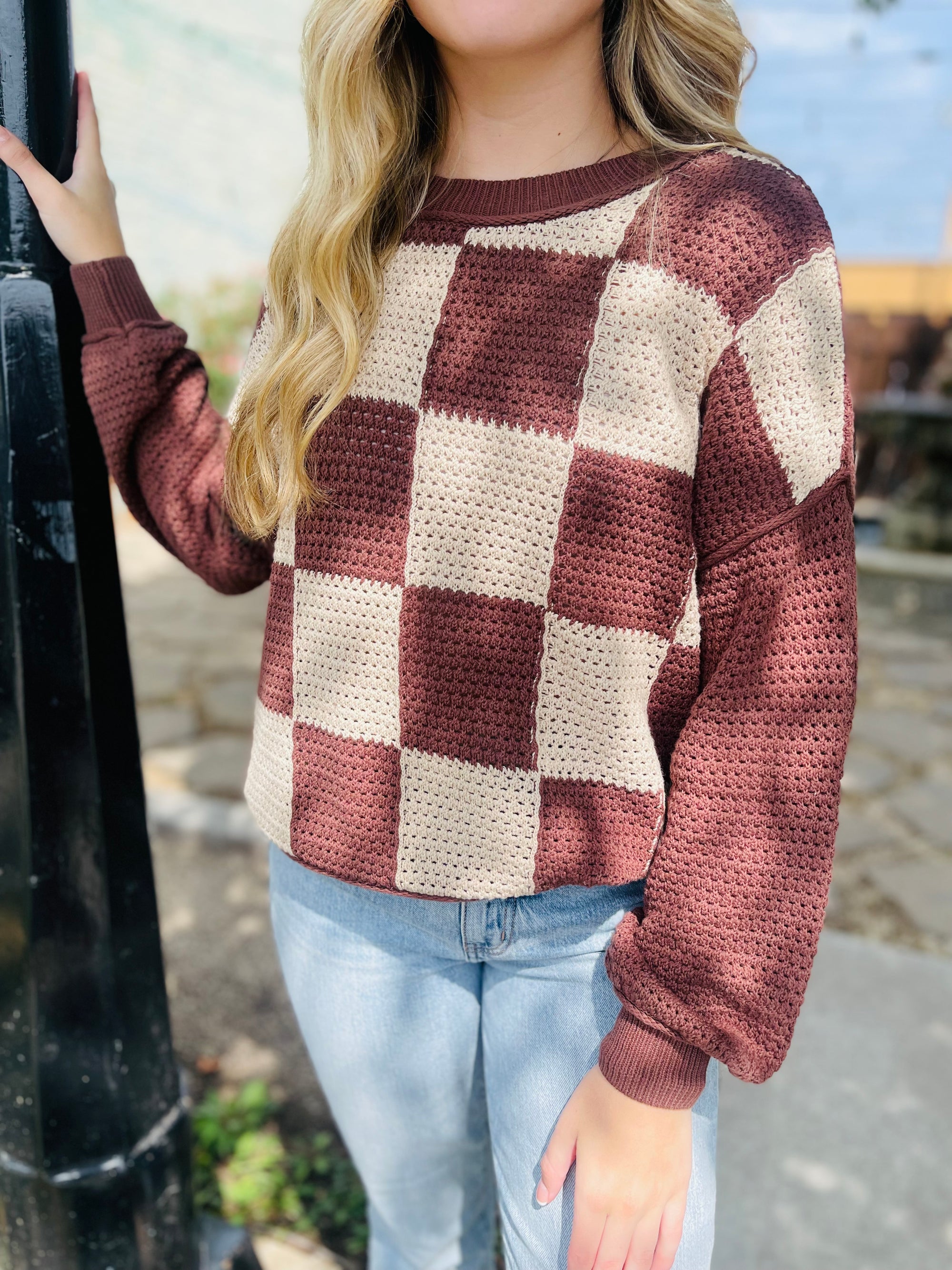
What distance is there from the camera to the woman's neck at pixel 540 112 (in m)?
1.07

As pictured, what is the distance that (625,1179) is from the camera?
102 centimetres

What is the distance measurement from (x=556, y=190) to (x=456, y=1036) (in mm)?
928

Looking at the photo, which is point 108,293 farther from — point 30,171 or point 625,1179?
point 625,1179

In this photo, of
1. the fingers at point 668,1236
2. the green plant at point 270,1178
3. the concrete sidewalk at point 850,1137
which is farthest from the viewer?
the green plant at point 270,1178

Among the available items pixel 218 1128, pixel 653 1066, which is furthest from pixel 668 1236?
pixel 218 1128

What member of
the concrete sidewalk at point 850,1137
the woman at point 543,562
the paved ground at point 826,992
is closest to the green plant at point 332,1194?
the paved ground at point 826,992

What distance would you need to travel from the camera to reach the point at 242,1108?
2303 millimetres

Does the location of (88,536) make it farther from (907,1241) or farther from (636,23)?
(907,1241)

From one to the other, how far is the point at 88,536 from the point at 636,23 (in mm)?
859

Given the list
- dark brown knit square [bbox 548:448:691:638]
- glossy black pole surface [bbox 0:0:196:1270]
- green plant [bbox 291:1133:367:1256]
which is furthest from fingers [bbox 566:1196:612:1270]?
green plant [bbox 291:1133:367:1256]

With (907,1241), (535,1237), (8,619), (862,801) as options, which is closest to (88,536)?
(8,619)

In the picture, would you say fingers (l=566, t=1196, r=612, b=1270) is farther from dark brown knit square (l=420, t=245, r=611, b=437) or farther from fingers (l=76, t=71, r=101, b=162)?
fingers (l=76, t=71, r=101, b=162)

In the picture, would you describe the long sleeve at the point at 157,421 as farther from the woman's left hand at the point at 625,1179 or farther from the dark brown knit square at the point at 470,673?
the woman's left hand at the point at 625,1179

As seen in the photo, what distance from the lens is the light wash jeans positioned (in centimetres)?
110
